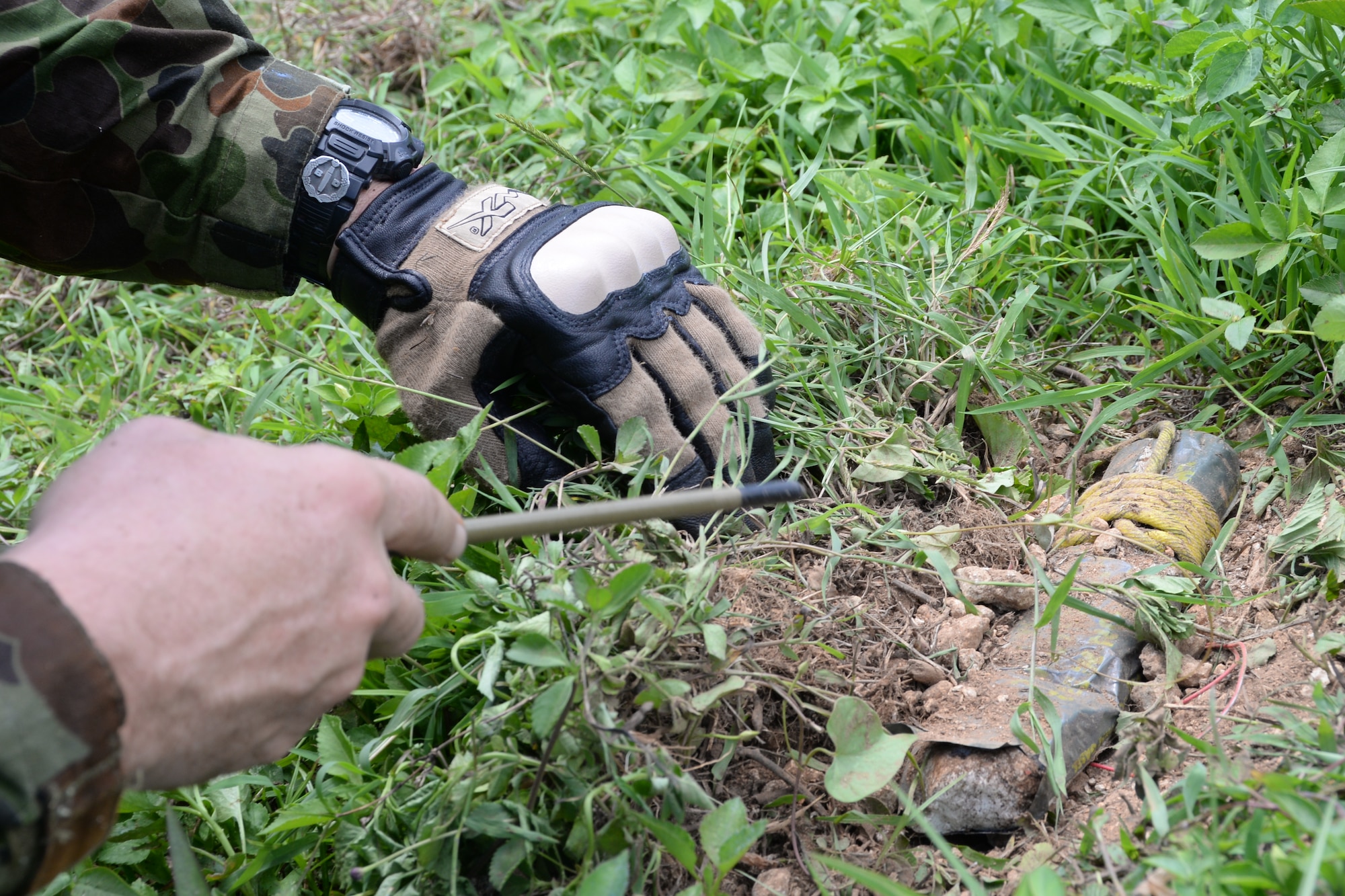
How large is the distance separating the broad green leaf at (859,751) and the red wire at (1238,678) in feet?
1.30

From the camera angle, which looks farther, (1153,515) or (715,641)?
(1153,515)

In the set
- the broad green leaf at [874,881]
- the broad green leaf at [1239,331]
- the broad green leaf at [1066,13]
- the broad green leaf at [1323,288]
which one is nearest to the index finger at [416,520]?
the broad green leaf at [874,881]

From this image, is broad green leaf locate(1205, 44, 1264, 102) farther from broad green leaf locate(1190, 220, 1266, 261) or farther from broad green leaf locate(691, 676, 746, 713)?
broad green leaf locate(691, 676, 746, 713)

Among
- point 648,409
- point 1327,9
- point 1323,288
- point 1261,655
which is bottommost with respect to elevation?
point 1261,655

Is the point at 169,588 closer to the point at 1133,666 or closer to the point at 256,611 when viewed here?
the point at 256,611

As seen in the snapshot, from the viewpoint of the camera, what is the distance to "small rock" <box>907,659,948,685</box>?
4.30 ft

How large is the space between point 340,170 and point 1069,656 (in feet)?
4.35

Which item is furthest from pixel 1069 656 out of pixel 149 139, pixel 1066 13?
pixel 149 139

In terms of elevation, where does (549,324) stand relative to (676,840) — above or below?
above

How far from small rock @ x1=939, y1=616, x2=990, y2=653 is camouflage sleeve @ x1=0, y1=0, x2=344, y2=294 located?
1221 millimetres

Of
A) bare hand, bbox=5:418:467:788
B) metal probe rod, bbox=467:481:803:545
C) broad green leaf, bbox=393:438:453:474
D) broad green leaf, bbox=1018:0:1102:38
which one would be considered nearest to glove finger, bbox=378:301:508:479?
broad green leaf, bbox=393:438:453:474

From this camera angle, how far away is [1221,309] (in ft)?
5.19

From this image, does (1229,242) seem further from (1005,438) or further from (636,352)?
(636,352)

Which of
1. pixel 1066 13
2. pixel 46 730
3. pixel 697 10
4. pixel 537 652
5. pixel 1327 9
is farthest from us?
pixel 697 10
